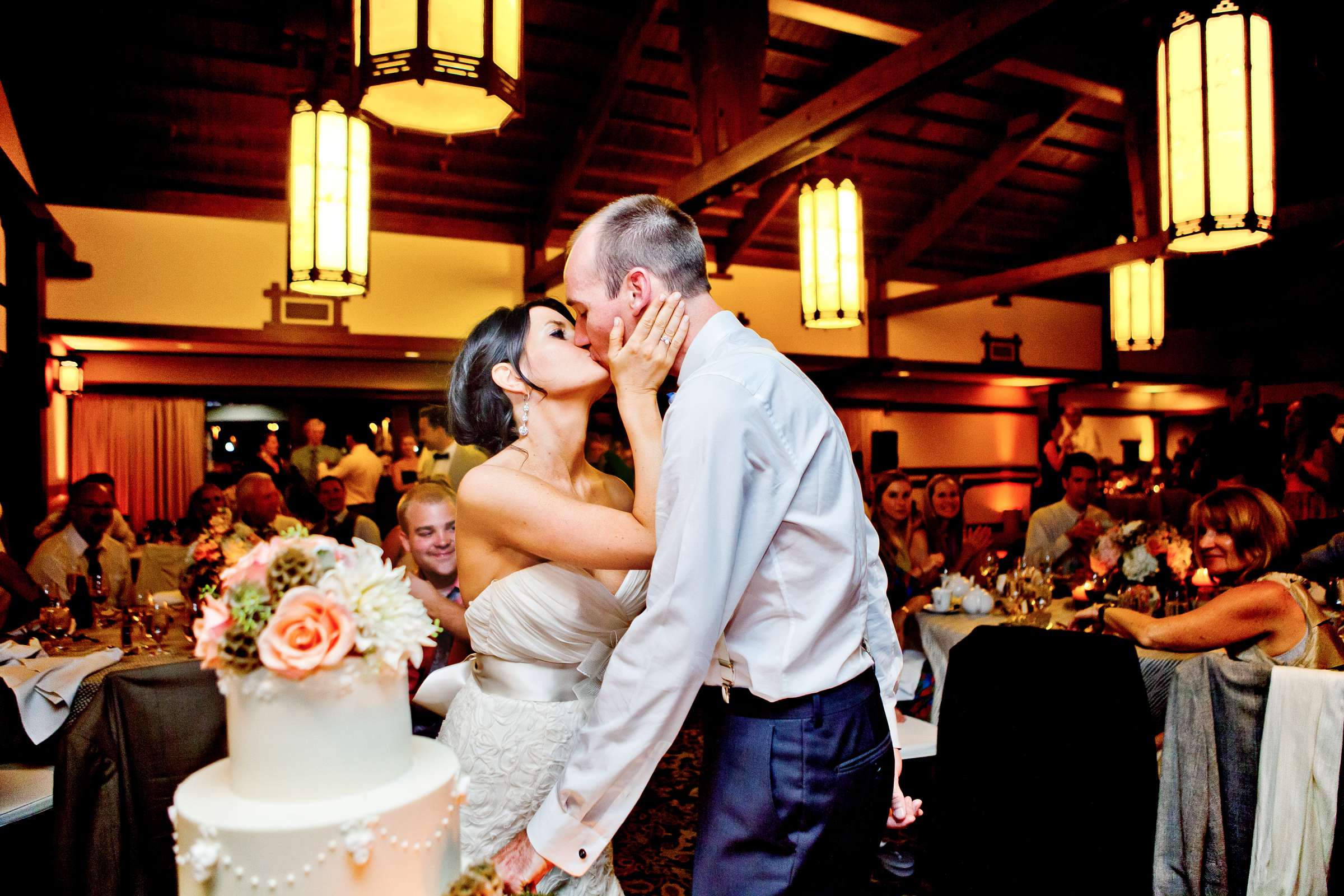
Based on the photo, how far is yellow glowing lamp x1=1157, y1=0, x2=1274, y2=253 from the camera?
3.28 m

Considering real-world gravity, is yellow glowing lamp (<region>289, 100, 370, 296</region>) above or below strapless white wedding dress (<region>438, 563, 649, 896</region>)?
above

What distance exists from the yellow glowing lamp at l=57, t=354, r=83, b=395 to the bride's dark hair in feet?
24.1

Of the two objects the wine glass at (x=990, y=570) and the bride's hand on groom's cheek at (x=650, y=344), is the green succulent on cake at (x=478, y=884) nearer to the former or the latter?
the bride's hand on groom's cheek at (x=650, y=344)

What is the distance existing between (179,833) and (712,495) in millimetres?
752

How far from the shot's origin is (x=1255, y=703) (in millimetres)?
2555

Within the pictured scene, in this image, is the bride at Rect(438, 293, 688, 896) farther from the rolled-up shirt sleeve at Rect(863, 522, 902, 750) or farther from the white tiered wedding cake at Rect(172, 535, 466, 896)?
the white tiered wedding cake at Rect(172, 535, 466, 896)

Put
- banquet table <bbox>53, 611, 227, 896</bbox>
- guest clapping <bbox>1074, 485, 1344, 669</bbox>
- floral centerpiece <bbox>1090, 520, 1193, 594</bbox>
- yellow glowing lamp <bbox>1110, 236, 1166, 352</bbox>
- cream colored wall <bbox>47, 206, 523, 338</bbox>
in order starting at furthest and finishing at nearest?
yellow glowing lamp <bbox>1110, 236, 1166, 352</bbox>, cream colored wall <bbox>47, 206, 523, 338</bbox>, floral centerpiece <bbox>1090, 520, 1193, 594</bbox>, guest clapping <bbox>1074, 485, 1344, 669</bbox>, banquet table <bbox>53, 611, 227, 896</bbox>

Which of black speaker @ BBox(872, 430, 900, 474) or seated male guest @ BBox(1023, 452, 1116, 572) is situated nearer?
seated male guest @ BBox(1023, 452, 1116, 572)

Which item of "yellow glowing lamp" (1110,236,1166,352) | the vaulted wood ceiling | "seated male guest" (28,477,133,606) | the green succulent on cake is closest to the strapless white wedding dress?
the green succulent on cake

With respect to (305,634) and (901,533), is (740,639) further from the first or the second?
(901,533)

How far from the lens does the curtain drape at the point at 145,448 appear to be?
9398 millimetres

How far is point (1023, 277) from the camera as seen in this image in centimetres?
835

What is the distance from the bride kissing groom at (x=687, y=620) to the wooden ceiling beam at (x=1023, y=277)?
17.1 feet

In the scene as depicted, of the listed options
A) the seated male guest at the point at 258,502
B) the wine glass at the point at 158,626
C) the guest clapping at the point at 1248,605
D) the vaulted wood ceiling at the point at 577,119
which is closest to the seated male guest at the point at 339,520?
the seated male guest at the point at 258,502
